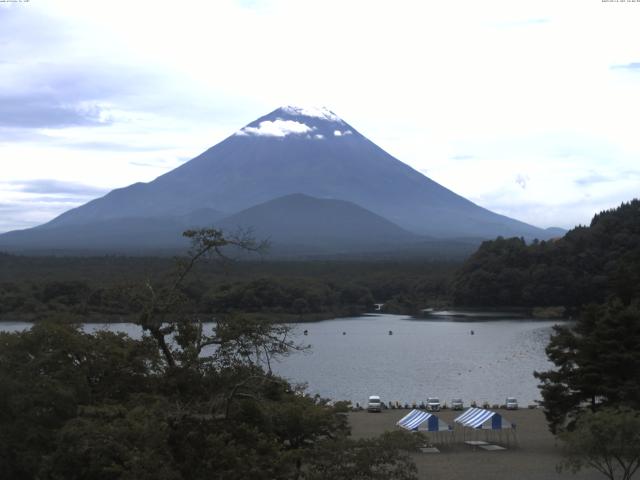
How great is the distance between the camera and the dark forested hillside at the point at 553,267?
50062 millimetres

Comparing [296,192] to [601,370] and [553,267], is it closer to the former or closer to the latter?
[553,267]

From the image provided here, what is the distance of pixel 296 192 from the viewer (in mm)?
152000

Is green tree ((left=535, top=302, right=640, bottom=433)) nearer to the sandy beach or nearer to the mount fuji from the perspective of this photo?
the sandy beach

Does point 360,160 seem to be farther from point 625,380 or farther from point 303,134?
point 625,380

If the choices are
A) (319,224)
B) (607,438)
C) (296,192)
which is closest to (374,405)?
(607,438)

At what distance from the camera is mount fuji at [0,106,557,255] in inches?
5522

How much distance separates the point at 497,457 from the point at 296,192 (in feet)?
449

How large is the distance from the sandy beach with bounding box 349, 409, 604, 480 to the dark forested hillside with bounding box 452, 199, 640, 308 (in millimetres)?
31323

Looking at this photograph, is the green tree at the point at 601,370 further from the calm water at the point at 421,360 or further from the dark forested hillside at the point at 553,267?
the dark forested hillside at the point at 553,267

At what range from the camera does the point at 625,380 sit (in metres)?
15.4

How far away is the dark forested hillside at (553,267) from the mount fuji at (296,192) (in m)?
80.2

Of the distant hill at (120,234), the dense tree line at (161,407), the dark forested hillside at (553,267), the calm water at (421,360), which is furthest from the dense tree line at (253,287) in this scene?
the distant hill at (120,234)

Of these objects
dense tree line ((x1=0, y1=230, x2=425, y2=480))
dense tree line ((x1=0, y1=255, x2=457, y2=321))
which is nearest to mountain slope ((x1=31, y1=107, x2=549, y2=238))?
dense tree line ((x1=0, y1=255, x2=457, y2=321))

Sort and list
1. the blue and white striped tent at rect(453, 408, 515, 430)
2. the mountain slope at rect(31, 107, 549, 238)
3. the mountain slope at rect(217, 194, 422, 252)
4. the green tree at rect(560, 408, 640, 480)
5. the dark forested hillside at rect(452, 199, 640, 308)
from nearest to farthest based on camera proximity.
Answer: the green tree at rect(560, 408, 640, 480), the blue and white striped tent at rect(453, 408, 515, 430), the dark forested hillside at rect(452, 199, 640, 308), the mountain slope at rect(217, 194, 422, 252), the mountain slope at rect(31, 107, 549, 238)
